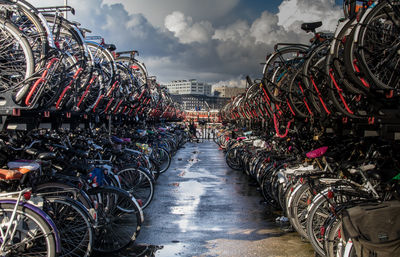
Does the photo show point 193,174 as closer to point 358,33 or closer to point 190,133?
point 358,33

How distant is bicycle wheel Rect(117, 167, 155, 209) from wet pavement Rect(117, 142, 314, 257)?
1.54ft

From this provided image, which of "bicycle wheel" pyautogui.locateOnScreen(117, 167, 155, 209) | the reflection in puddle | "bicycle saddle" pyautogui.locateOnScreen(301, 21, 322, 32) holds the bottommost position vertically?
the reflection in puddle

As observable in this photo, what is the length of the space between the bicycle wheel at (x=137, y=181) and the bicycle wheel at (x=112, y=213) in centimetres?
183

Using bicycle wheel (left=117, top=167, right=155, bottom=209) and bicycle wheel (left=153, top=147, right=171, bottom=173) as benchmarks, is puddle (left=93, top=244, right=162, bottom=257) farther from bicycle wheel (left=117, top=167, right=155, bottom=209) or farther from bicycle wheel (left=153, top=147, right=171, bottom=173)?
bicycle wheel (left=153, top=147, right=171, bottom=173)

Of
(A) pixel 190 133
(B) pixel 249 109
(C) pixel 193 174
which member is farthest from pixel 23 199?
(A) pixel 190 133

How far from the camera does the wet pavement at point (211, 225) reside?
17.0 feet

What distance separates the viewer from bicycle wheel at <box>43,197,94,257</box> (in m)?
3.96

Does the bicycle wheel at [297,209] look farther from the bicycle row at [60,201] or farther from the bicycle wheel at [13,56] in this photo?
the bicycle wheel at [13,56]

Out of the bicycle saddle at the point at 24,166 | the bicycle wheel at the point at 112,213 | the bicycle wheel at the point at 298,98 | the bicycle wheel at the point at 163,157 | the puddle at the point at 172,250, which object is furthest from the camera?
the bicycle wheel at the point at 163,157

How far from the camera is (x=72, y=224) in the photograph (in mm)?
4098

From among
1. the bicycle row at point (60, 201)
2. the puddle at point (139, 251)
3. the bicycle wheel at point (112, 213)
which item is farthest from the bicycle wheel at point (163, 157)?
the bicycle wheel at point (112, 213)

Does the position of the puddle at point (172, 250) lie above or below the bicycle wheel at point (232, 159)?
below

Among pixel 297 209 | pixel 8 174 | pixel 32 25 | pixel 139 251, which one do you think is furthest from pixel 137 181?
pixel 8 174

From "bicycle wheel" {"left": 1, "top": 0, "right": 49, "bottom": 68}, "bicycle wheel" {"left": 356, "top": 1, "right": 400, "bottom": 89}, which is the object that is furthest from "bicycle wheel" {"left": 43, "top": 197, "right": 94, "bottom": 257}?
"bicycle wheel" {"left": 356, "top": 1, "right": 400, "bottom": 89}
